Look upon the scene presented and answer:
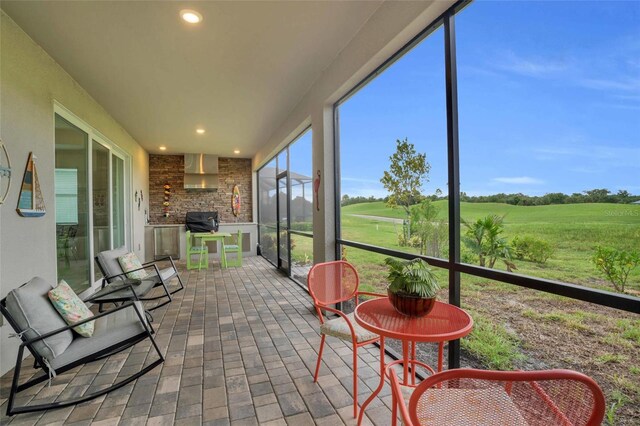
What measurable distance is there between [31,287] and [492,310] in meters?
3.04

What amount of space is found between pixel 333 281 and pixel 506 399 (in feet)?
5.75

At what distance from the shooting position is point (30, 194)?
253 centimetres

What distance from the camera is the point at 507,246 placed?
1.63 m

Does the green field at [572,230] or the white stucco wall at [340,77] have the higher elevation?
the white stucco wall at [340,77]

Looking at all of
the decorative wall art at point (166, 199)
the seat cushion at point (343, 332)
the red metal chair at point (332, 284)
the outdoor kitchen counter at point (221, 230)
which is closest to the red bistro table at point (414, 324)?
the seat cushion at point (343, 332)

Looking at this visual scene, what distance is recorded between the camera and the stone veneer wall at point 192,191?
25.9 ft

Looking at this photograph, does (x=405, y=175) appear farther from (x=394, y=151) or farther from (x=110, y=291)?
(x=110, y=291)

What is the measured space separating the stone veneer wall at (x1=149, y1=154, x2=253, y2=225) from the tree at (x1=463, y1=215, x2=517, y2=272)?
745 cm

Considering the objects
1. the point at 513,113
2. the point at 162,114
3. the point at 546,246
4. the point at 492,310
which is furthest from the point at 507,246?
Answer: the point at 162,114

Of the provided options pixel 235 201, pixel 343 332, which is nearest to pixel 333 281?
pixel 343 332

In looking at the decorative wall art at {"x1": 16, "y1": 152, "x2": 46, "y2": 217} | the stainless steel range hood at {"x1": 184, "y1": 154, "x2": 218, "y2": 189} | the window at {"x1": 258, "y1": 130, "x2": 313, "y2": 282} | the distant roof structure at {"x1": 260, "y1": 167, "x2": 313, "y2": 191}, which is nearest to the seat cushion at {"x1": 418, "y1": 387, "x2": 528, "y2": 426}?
the decorative wall art at {"x1": 16, "y1": 152, "x2": 46, "y2": 217}

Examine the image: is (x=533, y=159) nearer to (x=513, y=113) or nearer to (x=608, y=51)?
(x=513, y=113)

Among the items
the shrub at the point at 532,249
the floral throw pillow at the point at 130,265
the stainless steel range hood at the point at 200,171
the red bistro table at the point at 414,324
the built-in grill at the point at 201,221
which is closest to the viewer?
the red bistro table at the point at 414,324

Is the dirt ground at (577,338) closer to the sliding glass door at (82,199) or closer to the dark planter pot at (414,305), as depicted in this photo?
the dark planter pot at (414,305)
